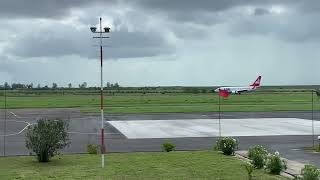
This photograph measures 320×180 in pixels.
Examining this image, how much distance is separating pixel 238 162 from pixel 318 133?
54.8ft

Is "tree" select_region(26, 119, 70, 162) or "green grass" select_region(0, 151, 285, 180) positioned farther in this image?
"tree" select_region(26, 119, 70, 162)

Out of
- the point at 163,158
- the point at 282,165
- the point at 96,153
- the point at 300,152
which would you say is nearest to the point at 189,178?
the point at 282,165

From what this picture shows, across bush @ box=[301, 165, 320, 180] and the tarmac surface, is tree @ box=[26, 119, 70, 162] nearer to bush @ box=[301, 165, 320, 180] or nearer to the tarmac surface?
the tarmac surface

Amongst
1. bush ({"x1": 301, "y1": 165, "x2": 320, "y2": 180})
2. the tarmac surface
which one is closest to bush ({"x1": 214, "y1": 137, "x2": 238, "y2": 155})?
the tarmac surface

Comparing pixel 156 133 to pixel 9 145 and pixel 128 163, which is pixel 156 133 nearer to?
pixel 9 145

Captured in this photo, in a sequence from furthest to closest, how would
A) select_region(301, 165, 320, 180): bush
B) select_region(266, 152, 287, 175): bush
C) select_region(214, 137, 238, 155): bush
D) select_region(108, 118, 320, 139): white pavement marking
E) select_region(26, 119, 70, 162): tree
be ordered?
select_region(108, 118, 320, 139): white pavement marking
select_region(214, 137, 238, 155): bush
select_region(26, 119, 70, 162): tree
select_region(266, 152, 287, 175): bush
select_region(301, 165, 320, 180): bush

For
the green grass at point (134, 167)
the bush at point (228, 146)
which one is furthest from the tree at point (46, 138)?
the bush at point (228, 146)

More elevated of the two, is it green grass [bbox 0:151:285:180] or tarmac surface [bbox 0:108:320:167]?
green grass [bbox 0:151:285:180]

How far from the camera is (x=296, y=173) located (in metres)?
17.0

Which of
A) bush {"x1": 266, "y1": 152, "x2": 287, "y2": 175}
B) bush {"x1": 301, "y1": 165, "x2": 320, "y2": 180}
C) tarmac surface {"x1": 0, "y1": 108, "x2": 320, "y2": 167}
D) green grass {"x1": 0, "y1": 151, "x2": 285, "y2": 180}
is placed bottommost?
tarmac surface {"x1": 0, "y1": 108, "x2": 320, "y2": 167}

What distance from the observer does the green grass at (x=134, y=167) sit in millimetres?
15857

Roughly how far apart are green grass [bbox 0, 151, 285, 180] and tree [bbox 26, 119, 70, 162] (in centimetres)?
41

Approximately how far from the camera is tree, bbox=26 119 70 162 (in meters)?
19.1

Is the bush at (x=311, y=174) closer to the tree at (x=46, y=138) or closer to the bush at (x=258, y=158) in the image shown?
the bush at (x=258, y=158)
